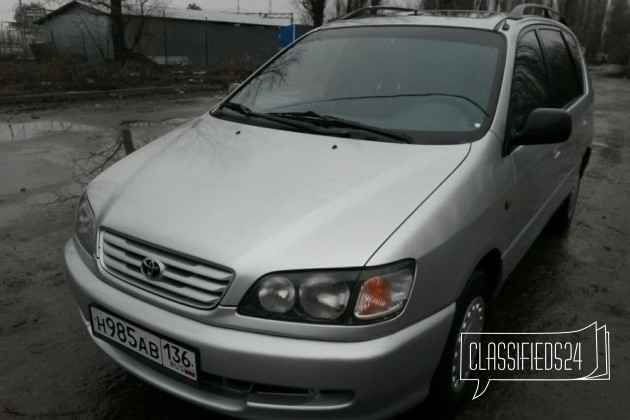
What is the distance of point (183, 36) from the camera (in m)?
27.0

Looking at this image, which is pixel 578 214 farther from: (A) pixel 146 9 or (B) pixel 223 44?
(B) pixel 223 44

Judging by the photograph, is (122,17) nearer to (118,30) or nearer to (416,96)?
(118,30)

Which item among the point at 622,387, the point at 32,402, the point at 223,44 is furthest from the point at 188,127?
the point at 223,44

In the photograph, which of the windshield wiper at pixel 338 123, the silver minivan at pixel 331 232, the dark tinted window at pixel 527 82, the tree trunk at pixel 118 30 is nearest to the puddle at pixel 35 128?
the silver minivan at pixel 331 232

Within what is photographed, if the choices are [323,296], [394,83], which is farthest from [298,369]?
[394,83]

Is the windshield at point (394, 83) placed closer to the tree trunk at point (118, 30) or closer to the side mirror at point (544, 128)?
the side mirror at point (544, 128)

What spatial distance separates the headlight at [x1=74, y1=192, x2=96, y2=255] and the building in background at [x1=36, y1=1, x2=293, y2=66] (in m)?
20.6

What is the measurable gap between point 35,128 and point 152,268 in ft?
24.9

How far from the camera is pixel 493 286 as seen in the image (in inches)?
102

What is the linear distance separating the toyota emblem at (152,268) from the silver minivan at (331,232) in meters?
0.02

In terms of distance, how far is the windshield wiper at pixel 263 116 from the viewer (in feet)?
8.82

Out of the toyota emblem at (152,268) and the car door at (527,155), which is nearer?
the toyota emblem at (152,268)

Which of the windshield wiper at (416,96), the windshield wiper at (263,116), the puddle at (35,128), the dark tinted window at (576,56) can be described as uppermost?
the dark tinted window at (576,56)

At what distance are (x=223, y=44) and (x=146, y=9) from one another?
10.5 m
